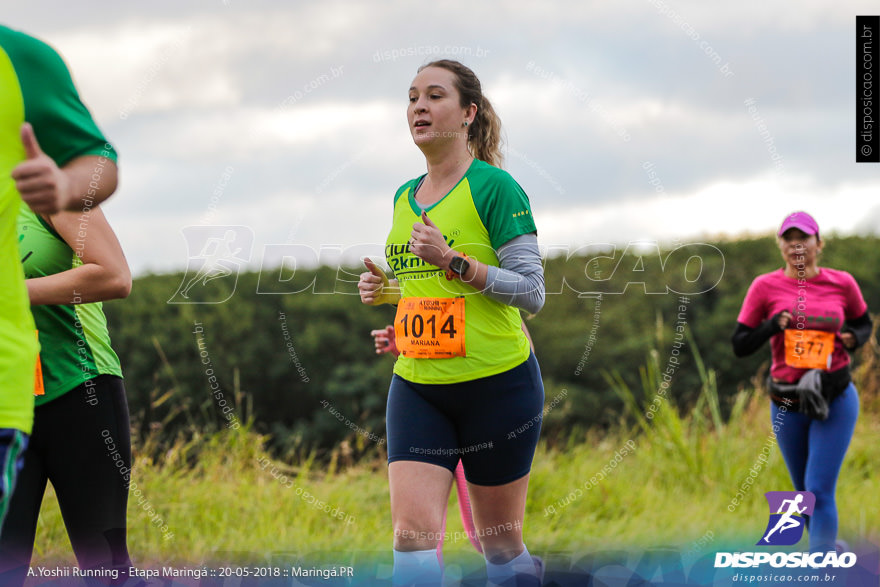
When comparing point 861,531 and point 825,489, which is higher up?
point 825,489

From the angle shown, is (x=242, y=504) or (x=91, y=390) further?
(x=242, y=504)

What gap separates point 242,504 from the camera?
5.00 metres

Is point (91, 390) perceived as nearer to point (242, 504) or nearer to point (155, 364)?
point (242, 504)

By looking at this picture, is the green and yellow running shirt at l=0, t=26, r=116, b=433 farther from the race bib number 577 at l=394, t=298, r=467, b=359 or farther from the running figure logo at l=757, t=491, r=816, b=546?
the running figure logo at l=757, t=491, r=816, b=546

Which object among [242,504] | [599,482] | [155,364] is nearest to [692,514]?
[599,482]

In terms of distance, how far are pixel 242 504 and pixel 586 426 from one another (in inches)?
205

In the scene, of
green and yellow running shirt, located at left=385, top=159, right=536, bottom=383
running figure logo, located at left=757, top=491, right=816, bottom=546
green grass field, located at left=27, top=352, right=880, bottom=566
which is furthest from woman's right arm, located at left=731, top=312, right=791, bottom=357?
green and yellow running shirt, located at left=385, top=159, right=536, bottom=383

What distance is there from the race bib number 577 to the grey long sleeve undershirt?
13cm

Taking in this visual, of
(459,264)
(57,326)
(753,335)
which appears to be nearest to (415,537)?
(459,264)

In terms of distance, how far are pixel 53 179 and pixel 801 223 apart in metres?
3.71

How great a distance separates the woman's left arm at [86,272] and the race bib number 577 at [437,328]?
0.91 m

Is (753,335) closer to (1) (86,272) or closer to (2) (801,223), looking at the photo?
(2) (801,223)

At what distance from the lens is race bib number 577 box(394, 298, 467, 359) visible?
287cm

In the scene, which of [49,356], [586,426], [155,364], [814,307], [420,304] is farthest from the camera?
[586,426]
